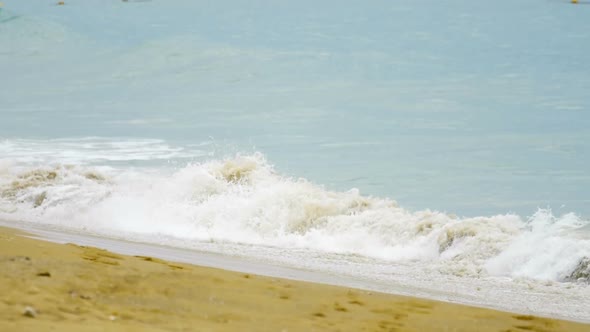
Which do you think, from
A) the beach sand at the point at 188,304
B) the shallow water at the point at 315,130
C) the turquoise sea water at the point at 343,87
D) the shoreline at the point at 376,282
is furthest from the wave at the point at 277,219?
the beach sand at the point at 188,304

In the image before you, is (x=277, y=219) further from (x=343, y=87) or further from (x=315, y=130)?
(x=343, y=87)

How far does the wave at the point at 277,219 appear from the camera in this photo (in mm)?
9250

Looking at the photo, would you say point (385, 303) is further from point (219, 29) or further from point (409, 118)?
point (219, 29)

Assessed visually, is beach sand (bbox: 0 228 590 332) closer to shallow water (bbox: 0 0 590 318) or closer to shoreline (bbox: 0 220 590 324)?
shoreline (bbox: 0 220 590 324)

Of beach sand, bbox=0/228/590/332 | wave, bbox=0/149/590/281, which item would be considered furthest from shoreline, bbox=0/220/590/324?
wave, bbox=0/149/590/281

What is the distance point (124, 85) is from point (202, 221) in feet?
50.9

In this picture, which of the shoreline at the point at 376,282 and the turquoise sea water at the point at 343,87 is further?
the turquoise sea water at the point at 343,87

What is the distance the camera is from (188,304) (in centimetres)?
597

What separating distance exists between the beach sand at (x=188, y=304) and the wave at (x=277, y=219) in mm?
2475

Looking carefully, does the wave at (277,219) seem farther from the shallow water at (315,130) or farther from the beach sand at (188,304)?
the beach sand at (188,304)

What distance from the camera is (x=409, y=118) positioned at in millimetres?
20531

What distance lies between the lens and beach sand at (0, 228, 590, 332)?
539cm

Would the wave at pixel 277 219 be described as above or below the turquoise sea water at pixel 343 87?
below

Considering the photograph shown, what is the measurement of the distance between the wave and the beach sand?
97.5 inches
